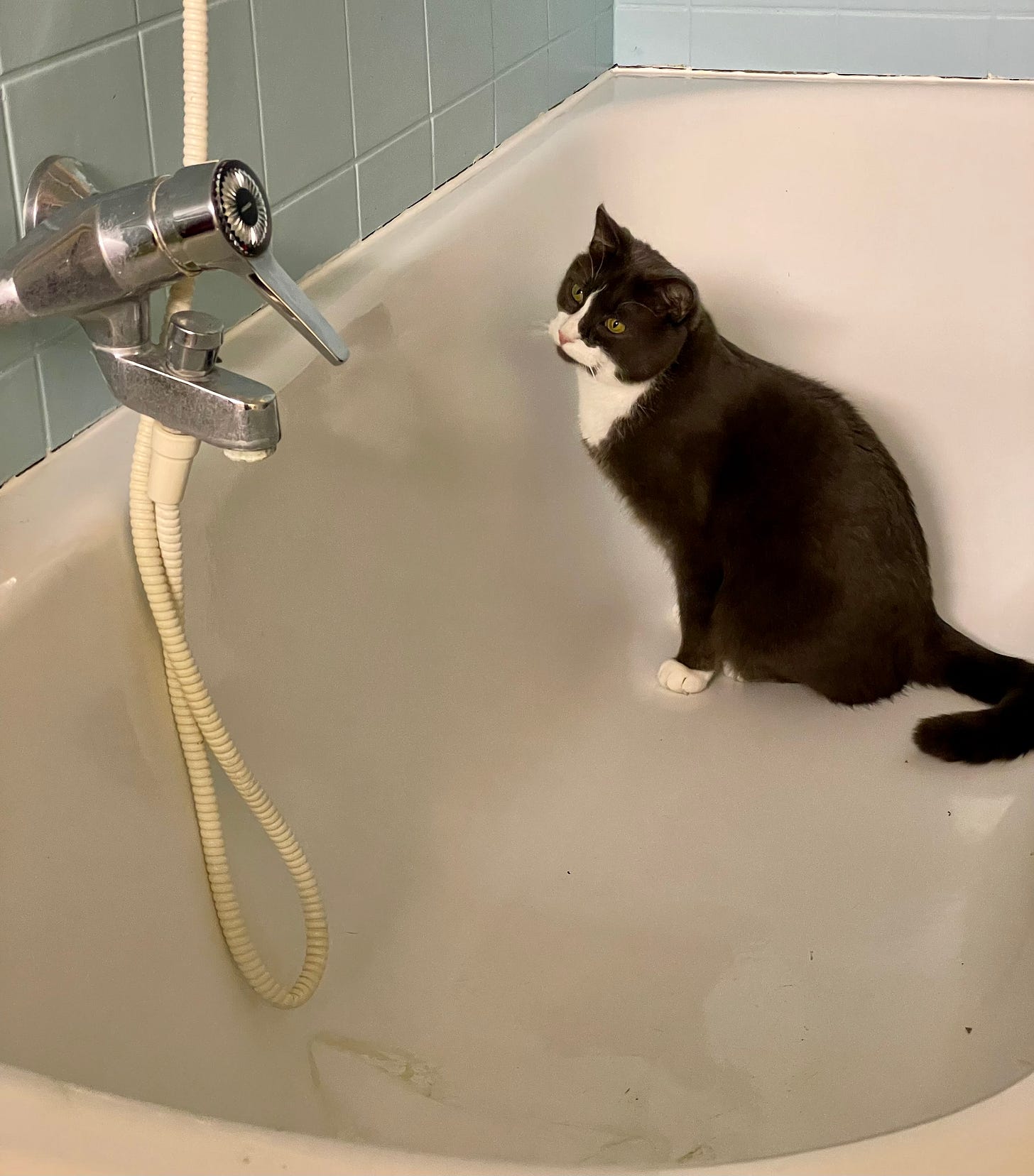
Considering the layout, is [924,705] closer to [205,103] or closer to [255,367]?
[255,367]

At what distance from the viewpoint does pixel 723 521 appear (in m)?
1.22

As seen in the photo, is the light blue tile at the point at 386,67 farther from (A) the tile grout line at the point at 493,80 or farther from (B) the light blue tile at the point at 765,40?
(B) the light blue tile at the point at 765,40

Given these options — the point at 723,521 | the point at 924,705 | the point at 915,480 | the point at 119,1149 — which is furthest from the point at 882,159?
the point at 119,1149

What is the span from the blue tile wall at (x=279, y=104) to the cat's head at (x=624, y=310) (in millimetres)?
198

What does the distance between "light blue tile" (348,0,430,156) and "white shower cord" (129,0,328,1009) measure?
0.38 m

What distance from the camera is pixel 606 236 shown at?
1198 mm

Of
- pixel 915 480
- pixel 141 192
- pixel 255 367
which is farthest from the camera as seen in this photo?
pixel 915 480

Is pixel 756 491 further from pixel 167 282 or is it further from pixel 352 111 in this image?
pixel 167 282

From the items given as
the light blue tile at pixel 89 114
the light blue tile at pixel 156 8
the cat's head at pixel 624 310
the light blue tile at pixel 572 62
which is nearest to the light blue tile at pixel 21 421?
the light blue tile at pixel 89 114

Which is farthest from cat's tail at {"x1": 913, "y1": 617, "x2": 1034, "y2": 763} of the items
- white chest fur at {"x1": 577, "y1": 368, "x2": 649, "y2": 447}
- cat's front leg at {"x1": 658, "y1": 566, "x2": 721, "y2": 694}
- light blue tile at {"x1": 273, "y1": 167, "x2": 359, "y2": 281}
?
light blue tile at {"x1": 273, "y1": 167, "x2": 359, "y2": 281}

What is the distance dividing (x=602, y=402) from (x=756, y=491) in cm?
18

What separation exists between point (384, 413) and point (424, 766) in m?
0.32

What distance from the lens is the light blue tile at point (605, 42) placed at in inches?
63.4

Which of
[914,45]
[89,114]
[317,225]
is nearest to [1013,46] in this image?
[914,45]
